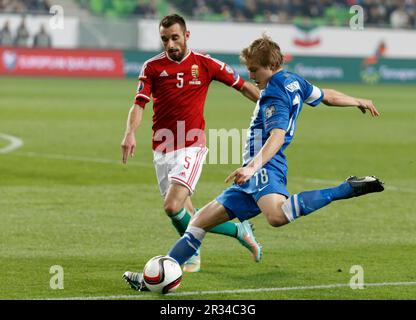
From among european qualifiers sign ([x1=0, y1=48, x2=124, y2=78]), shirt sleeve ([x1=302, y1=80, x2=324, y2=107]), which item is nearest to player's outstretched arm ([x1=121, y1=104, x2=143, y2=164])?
shirt sleeve ([x1=302, y1=80, x2=324, y2=107])

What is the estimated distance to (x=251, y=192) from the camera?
8.05m

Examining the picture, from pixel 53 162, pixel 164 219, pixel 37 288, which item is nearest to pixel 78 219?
pixel 164 219

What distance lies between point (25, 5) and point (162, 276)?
3671 centimetres

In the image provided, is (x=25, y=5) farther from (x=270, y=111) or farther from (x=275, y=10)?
(x=270, y=111)

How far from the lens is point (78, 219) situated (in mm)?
11594

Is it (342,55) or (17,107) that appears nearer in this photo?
(17,107)

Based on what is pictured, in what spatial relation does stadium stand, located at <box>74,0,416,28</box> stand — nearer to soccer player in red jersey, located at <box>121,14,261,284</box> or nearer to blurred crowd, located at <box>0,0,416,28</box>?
blurred crowd, located at <box>0,0,416,28</box>

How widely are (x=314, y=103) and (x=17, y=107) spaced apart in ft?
65.1

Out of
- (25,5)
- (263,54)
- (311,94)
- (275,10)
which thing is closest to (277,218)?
(311,94)

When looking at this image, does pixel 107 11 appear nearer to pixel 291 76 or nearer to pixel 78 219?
pixel 78 219

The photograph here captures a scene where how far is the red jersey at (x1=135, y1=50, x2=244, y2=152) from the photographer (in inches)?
361
